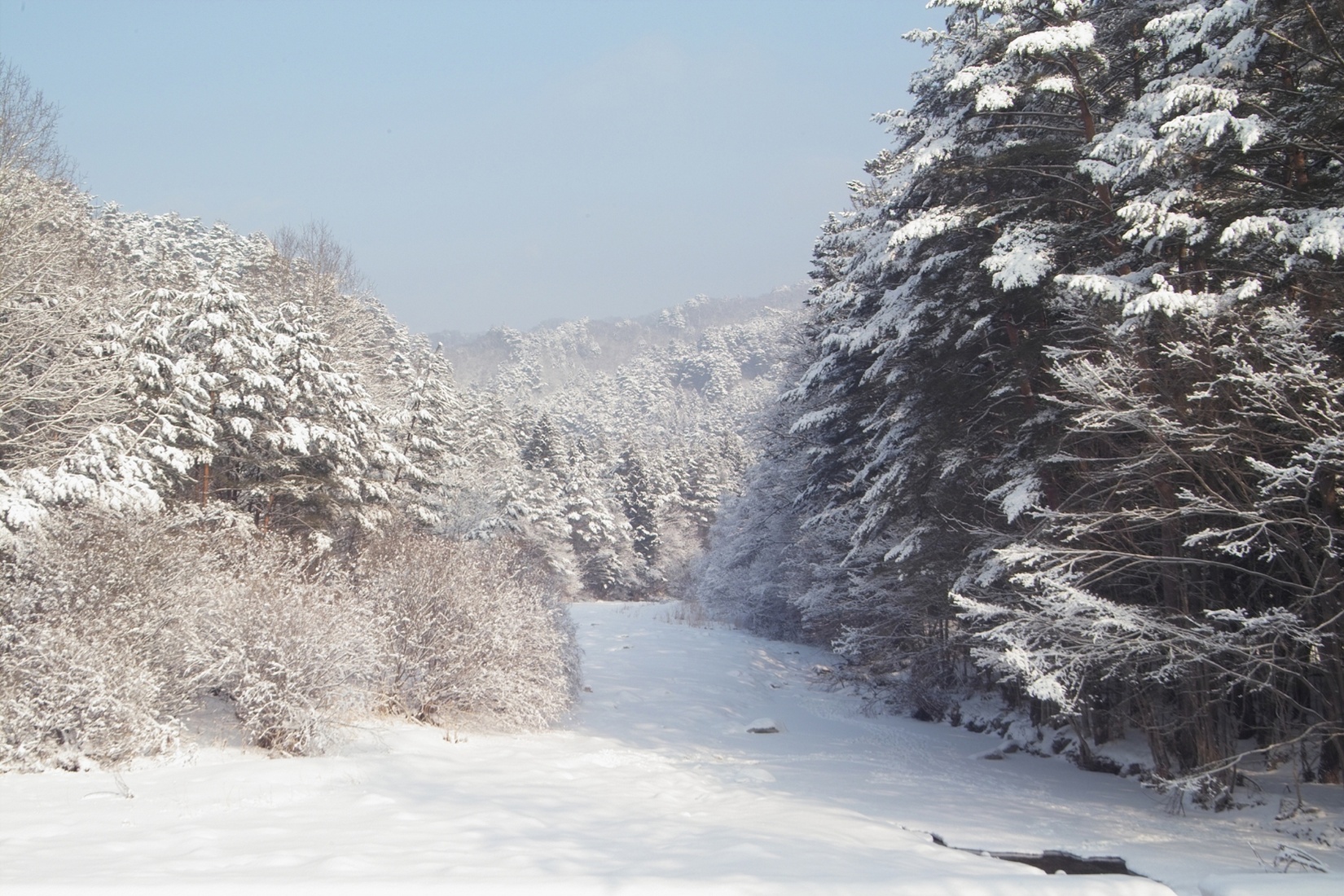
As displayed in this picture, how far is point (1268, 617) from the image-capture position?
8.67 m

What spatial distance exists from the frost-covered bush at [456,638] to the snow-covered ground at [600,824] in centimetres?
96

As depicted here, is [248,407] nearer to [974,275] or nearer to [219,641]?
[219,641]

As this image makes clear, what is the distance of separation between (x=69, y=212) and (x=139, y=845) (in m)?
14.9

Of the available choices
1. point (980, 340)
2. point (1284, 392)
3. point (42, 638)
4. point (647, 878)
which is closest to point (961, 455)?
point (980, 340)

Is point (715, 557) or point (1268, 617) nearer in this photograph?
point (1268, 617)

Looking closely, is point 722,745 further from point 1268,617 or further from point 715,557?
point 715,557

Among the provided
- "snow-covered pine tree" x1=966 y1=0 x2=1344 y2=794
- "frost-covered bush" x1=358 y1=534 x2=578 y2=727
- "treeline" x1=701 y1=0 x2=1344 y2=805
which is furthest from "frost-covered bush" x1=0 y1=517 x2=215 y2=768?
"snow-covered pine tree" x1=966 y1=0 x2=1344 y2=794

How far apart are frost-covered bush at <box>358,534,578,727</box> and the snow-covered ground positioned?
0.96 metres

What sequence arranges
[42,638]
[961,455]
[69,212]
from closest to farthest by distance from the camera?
[42,638], [961,455], [69,212]

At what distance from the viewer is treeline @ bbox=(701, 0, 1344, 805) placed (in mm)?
9133

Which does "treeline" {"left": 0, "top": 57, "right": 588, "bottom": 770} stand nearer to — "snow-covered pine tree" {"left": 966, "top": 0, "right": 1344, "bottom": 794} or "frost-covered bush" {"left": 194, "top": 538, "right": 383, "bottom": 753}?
"frost-covered bush" {"left": 194, "top": 538, "right": 383, "bottom": 753}

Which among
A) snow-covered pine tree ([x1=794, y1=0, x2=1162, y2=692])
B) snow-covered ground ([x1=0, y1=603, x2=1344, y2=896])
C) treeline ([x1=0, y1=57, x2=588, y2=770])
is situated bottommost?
snow-covered ground ([x1=0, y1=603, x2=1344, y2=896])

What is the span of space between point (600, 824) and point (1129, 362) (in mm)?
8169

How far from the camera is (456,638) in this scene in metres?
16.3
